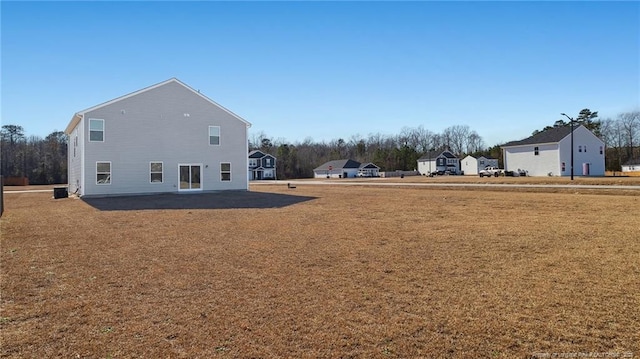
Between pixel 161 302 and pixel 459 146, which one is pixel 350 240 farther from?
pixel 459 146

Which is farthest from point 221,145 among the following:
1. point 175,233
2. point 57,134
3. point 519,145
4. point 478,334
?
point 57,134

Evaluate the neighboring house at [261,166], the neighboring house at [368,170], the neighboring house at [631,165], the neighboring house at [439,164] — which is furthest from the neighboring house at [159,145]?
the neighboring house at [631,165]

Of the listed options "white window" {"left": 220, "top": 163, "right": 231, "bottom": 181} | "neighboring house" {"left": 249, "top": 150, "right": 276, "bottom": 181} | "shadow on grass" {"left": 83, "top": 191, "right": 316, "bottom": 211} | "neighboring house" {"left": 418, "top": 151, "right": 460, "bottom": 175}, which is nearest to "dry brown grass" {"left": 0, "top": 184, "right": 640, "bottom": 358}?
"shadow on grass" {"left": 83, "top": 191, "right": 316, "bottom": 211}

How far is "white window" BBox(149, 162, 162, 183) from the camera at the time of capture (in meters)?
25.7

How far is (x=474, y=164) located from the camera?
81312mm

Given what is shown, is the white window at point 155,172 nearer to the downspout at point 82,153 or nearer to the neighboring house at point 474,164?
the downspout at point 82,153

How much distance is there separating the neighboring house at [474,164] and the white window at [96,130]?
71910 millimetres

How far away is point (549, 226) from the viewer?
10867 mm

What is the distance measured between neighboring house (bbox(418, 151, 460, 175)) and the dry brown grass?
249 ft

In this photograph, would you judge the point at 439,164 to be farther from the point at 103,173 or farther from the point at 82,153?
the point at 82,153

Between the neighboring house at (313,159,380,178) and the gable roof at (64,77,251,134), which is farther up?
the gable roof at (64,77,251,134)

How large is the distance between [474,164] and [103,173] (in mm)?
72586

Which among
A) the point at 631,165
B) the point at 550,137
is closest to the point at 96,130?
the point at 550,137

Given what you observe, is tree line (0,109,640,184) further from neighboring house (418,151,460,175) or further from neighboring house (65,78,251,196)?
neighboring house (65,78,251,196)
